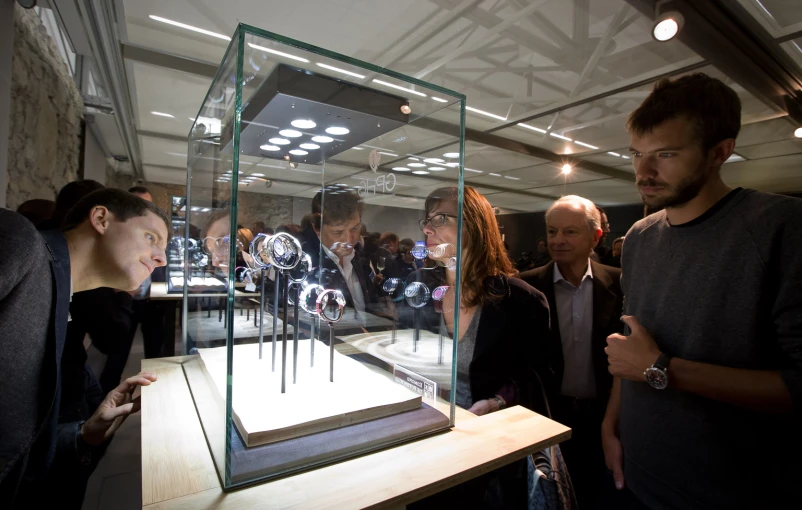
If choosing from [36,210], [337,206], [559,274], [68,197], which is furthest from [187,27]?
[559,274]

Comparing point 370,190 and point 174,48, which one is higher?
point 174,48

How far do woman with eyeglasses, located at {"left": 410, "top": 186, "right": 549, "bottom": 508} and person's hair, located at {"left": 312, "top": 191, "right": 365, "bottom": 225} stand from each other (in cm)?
20

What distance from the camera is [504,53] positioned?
3.20m

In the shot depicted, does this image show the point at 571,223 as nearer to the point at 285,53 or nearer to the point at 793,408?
the point at 793,408

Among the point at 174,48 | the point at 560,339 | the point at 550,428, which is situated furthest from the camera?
the point at 174,48

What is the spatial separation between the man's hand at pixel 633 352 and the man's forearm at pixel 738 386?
0.07 metres

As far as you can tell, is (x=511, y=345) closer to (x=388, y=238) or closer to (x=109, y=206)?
(x=388, y=238)

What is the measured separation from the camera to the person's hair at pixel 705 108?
94 cm

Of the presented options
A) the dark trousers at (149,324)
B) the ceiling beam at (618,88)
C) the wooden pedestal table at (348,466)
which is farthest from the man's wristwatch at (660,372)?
the dark trousers at (149,324)

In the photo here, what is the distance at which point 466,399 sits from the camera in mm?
1187

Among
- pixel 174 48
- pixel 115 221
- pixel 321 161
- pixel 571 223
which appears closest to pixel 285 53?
pixel 321 161

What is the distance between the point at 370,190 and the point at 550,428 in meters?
0.72

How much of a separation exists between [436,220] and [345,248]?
0.25 metres

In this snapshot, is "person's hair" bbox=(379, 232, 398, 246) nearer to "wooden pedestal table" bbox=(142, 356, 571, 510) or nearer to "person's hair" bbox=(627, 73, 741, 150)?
"wooden pedestal table" bbox=(142, 356, 571, 510)
